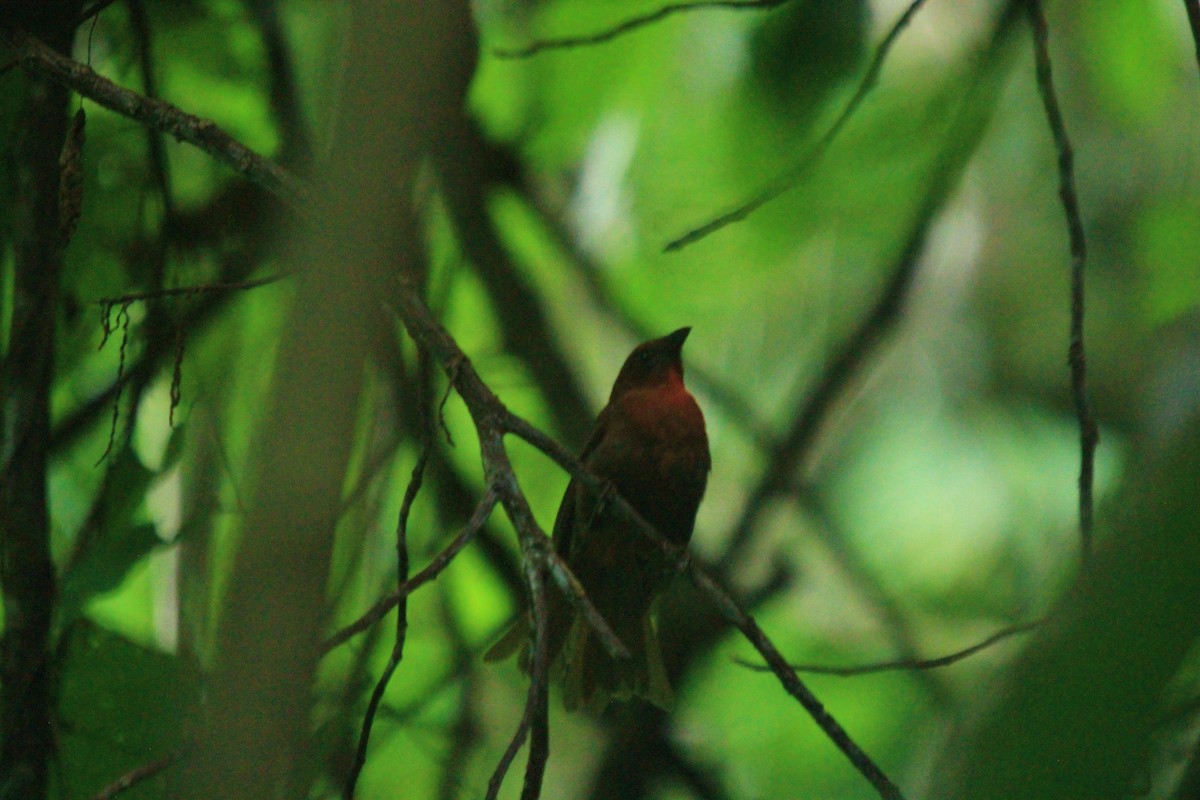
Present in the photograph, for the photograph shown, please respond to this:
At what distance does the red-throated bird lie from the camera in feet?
13.1

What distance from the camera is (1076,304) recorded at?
291cm

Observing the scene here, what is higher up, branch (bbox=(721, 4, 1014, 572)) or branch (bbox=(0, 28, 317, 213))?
branch (bbox=(0, 28, 317, 213))

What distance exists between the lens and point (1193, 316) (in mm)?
4477

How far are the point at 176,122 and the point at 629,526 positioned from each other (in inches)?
74.1

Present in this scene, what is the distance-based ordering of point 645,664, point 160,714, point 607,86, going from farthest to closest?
point 607,86
point 645,664
point 160,714

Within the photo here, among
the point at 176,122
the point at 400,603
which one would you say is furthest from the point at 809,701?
the point at 176,122

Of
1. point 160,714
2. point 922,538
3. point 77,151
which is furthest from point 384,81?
point 922,538

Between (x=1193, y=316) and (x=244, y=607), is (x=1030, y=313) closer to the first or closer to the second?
(x=1193, y=316)

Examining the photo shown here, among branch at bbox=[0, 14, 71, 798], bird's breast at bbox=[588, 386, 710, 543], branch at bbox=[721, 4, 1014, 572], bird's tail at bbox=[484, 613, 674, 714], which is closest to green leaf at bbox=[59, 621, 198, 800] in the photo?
branch at bbox=[0, 14, 71, 798]

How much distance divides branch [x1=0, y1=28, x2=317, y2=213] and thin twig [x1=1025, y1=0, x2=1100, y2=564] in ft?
5.42

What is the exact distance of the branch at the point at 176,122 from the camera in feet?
8.66

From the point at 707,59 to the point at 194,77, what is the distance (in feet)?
6.13

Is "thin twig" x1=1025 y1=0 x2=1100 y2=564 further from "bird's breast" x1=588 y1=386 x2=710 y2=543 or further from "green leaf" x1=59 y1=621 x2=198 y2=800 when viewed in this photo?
"green leaf" x1=59 y1=621 x2=198 y2=800

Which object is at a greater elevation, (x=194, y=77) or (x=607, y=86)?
(x=194, y=77)
